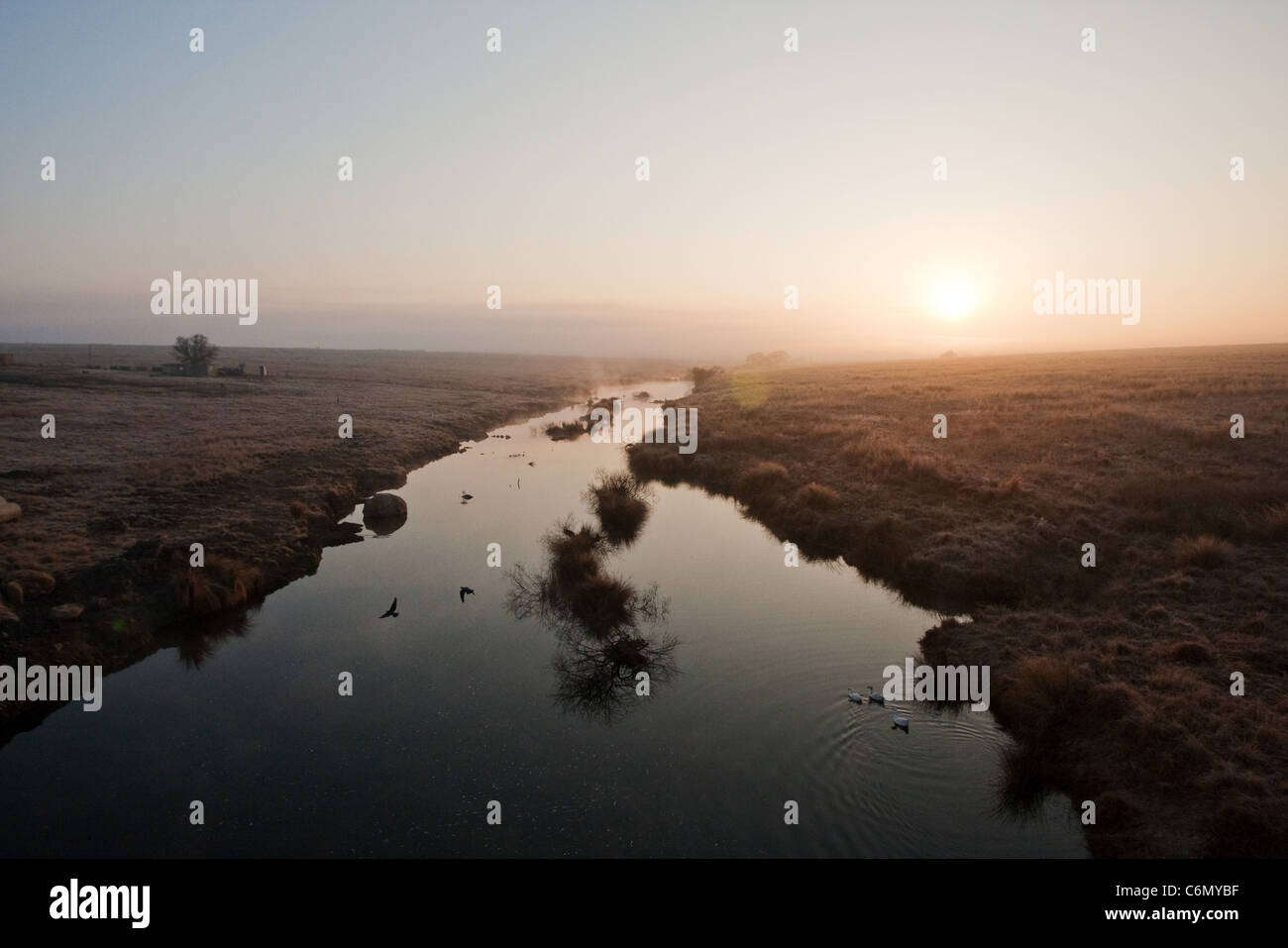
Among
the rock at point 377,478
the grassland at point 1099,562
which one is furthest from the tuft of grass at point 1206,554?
the rock at point 377,478

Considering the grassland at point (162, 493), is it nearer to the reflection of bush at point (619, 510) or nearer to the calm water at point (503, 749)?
the calm water at point (503, 749)

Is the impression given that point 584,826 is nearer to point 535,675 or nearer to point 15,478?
point 535,675

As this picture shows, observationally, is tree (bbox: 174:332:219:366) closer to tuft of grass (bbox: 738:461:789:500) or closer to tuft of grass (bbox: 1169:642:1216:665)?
tuft of grass (bbox: 738:461:789:500)

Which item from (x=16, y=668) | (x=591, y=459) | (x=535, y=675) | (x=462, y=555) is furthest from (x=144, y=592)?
(x=591, y=459)

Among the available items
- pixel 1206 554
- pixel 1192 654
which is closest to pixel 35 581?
pixel 1192 654

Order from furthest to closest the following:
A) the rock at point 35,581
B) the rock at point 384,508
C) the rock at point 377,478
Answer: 1. the rock at point 377,478
2. the rock at point 384,508
3. the rock at point 35,581
